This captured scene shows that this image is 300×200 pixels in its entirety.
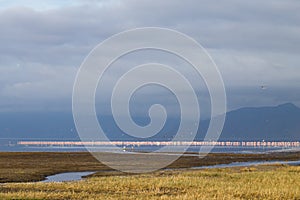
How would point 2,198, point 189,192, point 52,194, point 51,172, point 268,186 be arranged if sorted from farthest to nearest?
point 51,172 < point 268,186 < point 189,192 < point 52,194 < point 2,198

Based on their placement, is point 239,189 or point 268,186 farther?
point 268,186

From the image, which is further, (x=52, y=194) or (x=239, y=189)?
(x=239, y=189)

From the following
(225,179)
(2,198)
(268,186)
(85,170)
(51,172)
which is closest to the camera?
(2,198)

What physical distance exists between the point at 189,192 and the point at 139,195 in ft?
11.2

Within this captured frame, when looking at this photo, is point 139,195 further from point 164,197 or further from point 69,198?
point 69,198

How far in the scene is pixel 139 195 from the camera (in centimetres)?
3128

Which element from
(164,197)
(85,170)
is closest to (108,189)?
(164,197)

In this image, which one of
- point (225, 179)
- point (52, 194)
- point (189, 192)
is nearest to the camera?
point (52, 194)

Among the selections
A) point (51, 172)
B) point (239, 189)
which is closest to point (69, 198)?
point (239, 189)

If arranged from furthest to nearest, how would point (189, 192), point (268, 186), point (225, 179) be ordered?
point (225, 179) → point (268, 186) → point (189, 192)

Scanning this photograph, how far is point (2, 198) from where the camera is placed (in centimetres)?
2792

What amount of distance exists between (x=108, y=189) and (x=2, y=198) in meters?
8.16

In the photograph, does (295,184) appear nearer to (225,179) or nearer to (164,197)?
(225,179)

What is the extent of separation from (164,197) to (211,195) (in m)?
3.23
